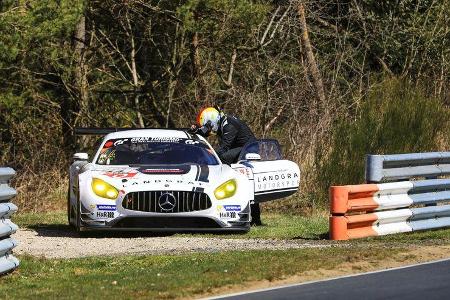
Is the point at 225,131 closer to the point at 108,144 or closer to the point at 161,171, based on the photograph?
the point at 108,144

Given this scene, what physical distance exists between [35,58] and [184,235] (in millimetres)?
14722

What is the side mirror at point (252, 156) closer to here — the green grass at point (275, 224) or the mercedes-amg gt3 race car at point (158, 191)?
the mercedes-amg gt3 race car at point (158, 191)

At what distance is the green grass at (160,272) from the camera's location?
11.5 meters

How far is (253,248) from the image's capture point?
15.3 m

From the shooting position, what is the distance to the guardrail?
52.8ft

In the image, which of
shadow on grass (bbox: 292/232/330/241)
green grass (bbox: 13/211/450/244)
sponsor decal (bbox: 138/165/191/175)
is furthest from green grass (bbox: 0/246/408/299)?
sponsor decal (bbox: 138/165/191/175)

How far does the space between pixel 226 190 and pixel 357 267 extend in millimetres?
4476

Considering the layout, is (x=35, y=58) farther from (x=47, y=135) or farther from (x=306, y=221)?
(x=306, y=221)

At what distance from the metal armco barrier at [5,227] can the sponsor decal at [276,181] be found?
610cm

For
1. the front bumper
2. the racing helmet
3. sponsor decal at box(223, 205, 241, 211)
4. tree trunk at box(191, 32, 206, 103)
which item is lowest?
the front bumper

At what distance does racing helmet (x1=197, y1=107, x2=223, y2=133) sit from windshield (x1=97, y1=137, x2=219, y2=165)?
1.62m

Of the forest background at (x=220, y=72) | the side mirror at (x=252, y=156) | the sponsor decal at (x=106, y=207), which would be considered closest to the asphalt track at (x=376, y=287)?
the sponsor decal at (x=106, y=207)

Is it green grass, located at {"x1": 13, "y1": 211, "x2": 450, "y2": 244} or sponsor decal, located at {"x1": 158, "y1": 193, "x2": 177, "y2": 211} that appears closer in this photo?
green grass, located at {"x1": 13, "y1": 211, "x2": 450, "y2": 244}

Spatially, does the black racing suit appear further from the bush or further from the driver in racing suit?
the bush
